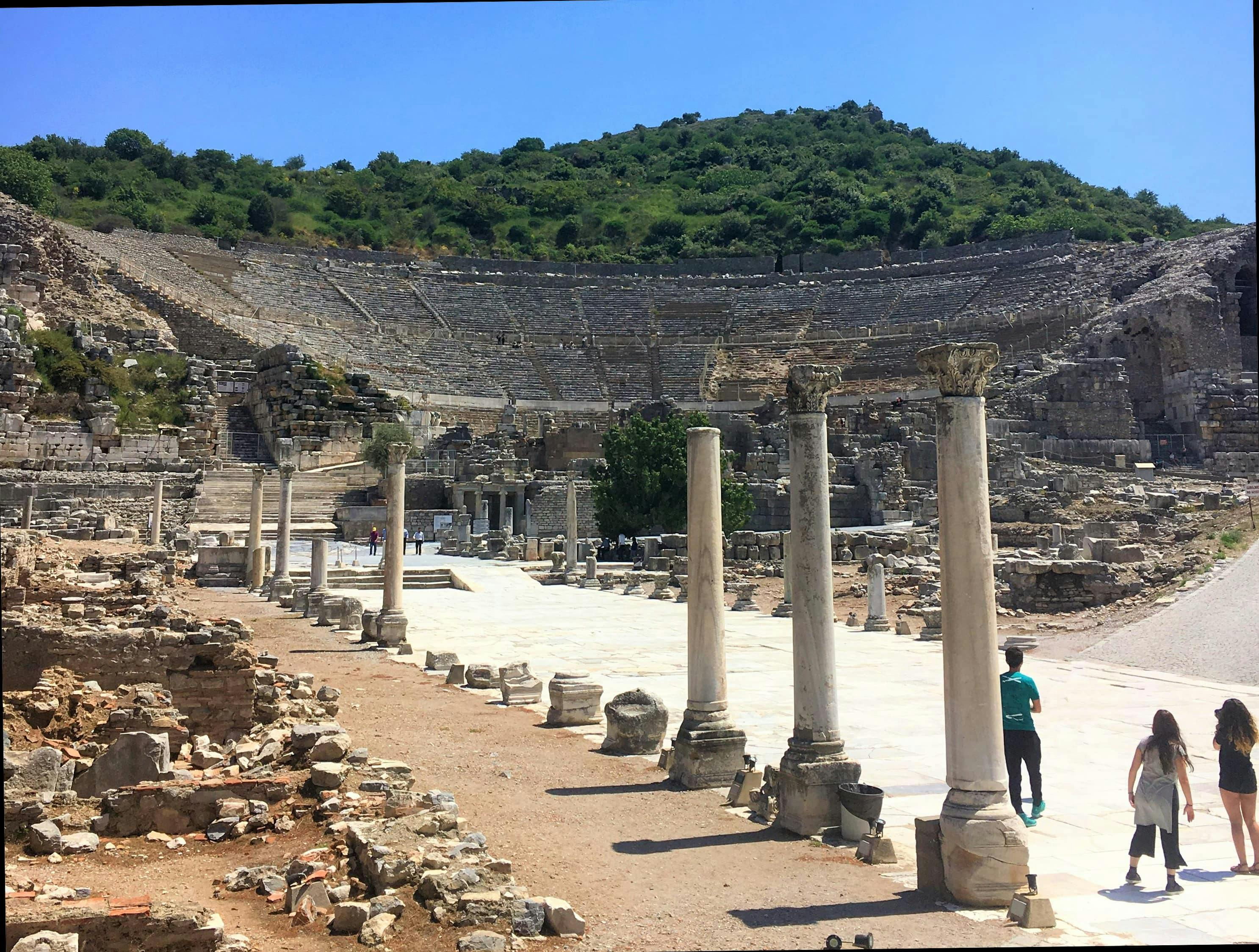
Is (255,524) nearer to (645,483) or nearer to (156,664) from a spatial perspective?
(645,483)

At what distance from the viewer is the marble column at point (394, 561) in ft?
54.2

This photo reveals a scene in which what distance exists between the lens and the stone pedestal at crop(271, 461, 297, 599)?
2339cm

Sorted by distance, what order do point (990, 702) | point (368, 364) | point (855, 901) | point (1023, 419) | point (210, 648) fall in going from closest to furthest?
point (855, 901)
point (990, 702)
point (210, 648)
point (1023, 419)
point (368, 364)

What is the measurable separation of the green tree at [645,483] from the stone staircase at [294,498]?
9558 mm

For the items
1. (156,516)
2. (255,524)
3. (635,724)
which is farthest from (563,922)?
(156,516)

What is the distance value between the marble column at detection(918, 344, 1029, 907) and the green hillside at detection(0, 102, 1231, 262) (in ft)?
241

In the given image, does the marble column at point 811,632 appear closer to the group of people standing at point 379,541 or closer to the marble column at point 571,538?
the marble column at point 571,538

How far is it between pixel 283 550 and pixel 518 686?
1333 cm

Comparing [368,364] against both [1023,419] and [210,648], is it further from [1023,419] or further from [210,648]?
[210,648]

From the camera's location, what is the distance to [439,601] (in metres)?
23.4

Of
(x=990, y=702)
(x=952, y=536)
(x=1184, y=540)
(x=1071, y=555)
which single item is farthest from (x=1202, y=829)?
(x=1184, y=540)

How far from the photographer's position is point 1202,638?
15.8 metres

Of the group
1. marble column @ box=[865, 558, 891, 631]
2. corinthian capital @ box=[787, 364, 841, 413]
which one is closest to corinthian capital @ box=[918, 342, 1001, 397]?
corinthian capital @ box=[787, 364, 841, 413]

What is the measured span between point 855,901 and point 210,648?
20.6 ft
